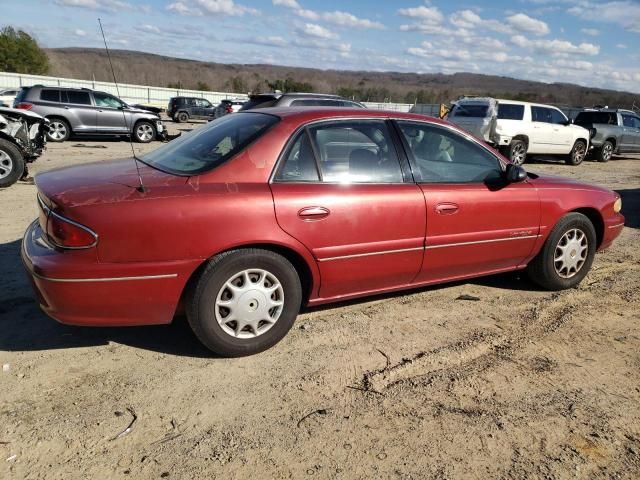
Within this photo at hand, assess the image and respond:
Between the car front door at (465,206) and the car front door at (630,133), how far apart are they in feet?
53.5

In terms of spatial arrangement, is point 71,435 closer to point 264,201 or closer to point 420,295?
point 264,201

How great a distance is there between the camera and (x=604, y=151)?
1767cm

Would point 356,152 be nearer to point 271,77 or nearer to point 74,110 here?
point 74,110

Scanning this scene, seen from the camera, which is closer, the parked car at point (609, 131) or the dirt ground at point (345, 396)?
the dirt ground at point (345, 396)

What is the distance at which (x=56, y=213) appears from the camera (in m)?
2.95

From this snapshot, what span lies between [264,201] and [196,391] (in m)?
1.17

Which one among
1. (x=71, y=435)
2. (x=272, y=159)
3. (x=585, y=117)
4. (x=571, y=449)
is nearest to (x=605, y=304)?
(x=571, y=449)

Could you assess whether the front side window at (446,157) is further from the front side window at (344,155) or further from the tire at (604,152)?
the tire at (604,152)

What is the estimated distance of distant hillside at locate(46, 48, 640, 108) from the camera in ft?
344

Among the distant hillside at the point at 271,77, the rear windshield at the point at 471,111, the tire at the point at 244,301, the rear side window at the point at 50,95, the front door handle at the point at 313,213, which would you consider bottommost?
Result: the tire at the point at 244,301

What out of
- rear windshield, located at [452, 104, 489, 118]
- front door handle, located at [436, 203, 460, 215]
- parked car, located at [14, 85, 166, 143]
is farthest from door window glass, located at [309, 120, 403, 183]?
parked car, located at [14, 85, 166, 143]

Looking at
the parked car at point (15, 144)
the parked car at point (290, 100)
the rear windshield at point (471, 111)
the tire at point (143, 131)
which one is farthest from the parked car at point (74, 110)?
the rear windshield at point (471, 111)

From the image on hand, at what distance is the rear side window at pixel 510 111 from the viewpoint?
46.7ft

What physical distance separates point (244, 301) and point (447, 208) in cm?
169
